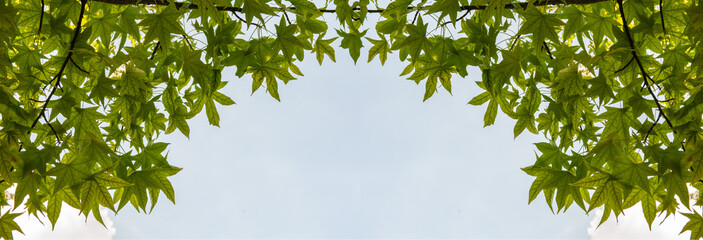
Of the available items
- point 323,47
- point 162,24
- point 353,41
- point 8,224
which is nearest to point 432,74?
point 353,41

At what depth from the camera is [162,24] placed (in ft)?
6.67

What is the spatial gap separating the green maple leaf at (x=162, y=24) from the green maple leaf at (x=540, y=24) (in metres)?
1.33

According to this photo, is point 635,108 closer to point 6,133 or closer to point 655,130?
point 655,130

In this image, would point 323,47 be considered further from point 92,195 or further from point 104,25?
point 92,195

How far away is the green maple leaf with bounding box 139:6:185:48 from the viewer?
2.01m

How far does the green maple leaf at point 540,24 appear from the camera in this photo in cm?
200

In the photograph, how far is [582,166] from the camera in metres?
2.23

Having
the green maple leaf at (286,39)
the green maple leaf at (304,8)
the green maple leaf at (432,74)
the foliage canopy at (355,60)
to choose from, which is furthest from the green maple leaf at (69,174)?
the green maple leaf at (432,74)

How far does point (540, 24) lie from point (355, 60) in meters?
1.01

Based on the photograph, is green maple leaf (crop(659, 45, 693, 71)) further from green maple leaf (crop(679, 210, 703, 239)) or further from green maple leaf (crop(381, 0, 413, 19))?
green maple leaf (crop(381, 0, 413, 19))

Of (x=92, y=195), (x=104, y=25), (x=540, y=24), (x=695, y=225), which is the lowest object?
(x=695, y=225)

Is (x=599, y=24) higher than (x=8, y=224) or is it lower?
higher

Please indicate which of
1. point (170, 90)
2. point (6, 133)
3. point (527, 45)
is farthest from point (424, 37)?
point (6, 133)

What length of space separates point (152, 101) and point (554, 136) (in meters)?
2.10
